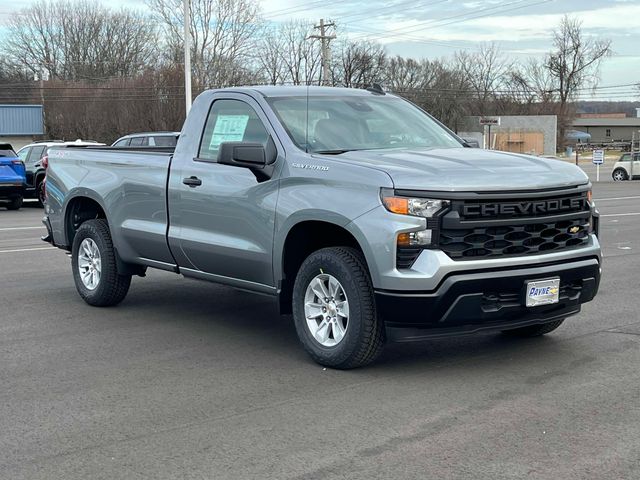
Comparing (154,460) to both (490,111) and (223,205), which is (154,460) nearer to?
(223,205)

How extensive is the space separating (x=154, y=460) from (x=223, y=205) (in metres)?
2.84

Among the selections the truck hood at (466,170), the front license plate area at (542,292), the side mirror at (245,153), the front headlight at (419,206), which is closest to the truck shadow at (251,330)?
the front license plate area at (542,292)

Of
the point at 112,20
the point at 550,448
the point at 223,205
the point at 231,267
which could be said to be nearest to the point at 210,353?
the point at 231,267

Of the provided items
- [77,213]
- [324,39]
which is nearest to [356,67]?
[324,39]

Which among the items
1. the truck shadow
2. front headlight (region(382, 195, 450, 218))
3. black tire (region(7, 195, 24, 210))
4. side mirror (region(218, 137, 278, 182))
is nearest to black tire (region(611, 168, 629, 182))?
black tire (region(7, 195, 24, 210))

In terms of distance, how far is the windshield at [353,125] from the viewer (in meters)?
6.68

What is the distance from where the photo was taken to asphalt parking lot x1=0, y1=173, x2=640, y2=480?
170 inches

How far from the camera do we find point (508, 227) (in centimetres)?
575

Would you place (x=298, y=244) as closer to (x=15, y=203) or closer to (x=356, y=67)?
(x=15, y=203)

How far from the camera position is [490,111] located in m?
88.0

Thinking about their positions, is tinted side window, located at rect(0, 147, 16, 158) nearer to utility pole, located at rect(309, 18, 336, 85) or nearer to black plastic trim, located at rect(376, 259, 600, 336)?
black plastic trim, located at rect(376, 259, 600, 336)

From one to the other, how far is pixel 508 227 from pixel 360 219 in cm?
99

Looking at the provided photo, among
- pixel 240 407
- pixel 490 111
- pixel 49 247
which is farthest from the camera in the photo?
pixel 490 111

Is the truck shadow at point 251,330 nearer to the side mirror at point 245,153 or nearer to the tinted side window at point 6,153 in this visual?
the side mirror at point 245,153
